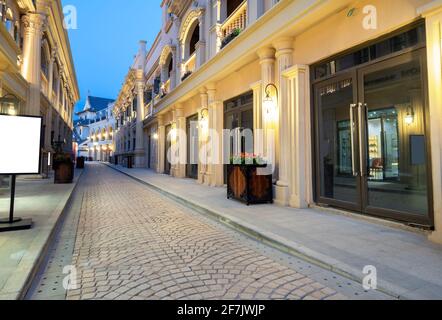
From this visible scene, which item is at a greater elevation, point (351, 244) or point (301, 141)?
point (301, 141)

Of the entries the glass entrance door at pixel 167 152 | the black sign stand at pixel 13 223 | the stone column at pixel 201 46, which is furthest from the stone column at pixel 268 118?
the glass entrance door at pixel 167 152

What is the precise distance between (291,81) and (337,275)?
15.0 ft

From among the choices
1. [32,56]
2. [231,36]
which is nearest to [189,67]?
[231,36]

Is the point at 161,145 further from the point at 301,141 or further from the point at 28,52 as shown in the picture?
the point at 301,141

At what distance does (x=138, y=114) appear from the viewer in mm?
26516

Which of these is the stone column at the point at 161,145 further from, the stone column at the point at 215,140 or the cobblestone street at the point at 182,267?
the cobblestone street at the point at 182,267

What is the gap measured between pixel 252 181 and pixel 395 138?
3.04 m

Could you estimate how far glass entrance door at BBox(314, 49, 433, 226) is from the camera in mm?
4262

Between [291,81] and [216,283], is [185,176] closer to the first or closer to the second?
[291,81]

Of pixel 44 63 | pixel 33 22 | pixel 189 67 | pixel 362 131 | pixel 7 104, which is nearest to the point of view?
pixel 362 131

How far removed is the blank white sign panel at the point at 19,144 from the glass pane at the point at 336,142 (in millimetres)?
5405

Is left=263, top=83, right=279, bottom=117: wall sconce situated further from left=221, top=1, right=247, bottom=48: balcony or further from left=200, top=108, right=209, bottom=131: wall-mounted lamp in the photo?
left=200, top=108, right=209, bottom=131: wall-mounted lamp

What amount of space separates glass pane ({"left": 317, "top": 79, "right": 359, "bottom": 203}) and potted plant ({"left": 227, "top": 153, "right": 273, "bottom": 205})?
131 centimetres

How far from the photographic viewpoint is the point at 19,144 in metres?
4.18
